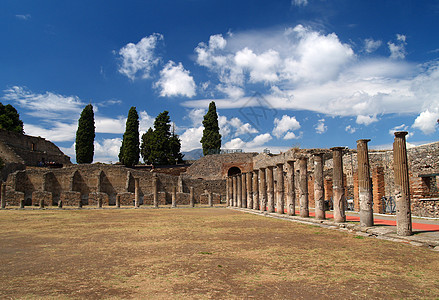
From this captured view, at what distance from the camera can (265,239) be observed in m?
9.67

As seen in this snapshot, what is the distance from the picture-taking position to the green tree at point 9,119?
2208 inches

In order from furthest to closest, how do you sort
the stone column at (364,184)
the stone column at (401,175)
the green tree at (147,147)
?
the green tree at (147,147), the stone column at (364,184), the stone column at (401,175)

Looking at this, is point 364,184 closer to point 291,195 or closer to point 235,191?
point 291,195

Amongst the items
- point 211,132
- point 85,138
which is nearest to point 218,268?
point 211,132

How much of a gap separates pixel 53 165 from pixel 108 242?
147 ft

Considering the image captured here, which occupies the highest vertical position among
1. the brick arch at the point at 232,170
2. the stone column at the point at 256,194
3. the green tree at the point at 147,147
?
the green tree at the point at 147,147

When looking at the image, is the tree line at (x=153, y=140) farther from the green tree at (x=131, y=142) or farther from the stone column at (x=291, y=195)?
the stone column at (x=291, y=195)

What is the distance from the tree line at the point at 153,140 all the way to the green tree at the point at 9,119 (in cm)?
1357

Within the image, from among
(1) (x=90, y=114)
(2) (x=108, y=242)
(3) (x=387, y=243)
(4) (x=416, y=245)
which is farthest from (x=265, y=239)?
(1) (x=90, y=114)

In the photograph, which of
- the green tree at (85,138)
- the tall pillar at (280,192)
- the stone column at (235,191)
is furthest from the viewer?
the green tree at (85,138)

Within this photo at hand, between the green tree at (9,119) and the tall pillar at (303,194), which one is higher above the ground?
the green tree at (9,119)

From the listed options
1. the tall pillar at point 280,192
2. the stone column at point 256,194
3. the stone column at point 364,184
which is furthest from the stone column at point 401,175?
the stone column at point 256,194

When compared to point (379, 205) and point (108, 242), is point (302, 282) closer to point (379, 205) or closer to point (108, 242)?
point (108, 242)

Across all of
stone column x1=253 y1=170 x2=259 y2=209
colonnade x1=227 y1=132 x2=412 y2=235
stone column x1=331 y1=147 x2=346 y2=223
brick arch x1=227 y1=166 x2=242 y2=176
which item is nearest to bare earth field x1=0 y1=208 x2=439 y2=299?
colonnade x1=227 y1=132 x2=412 y2=235
